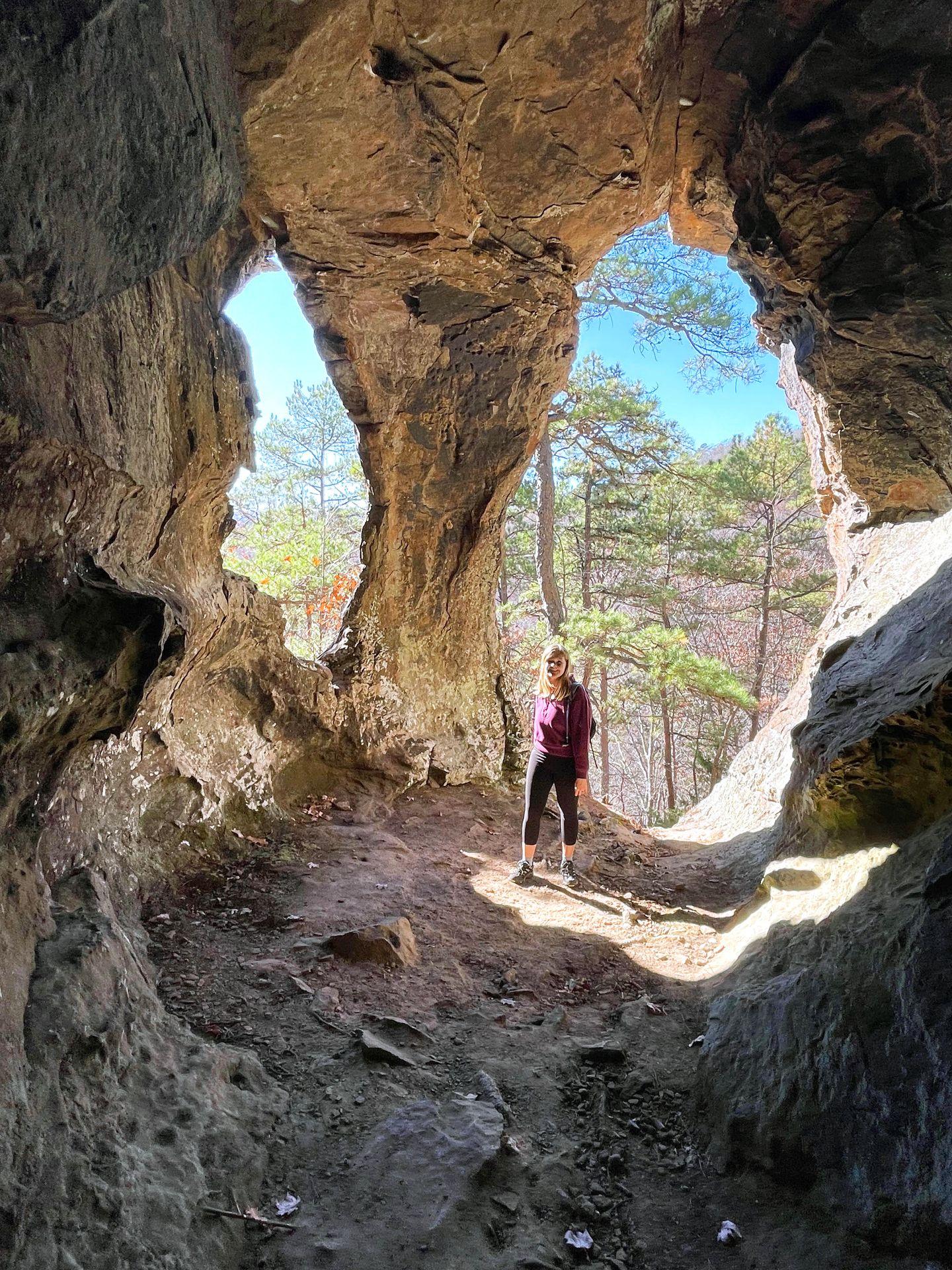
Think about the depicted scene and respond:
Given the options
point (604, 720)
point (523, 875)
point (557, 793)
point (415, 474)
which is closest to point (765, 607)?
point (604, 720)

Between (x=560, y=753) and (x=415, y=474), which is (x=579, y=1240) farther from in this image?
(x=415, y=474)

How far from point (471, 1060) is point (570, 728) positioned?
2.85 metres

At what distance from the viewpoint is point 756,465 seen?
13.7 metres

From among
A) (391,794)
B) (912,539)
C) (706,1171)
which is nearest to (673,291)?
(912,539)

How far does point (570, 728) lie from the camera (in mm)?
5844

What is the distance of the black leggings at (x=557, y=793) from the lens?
19.3 ft

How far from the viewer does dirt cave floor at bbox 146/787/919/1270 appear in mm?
2475

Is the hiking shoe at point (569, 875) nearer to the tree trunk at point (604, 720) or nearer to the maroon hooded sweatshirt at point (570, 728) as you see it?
the maroon hooded sweatshirt at point (570, 728)

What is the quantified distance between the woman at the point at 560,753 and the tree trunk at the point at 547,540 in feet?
23.3

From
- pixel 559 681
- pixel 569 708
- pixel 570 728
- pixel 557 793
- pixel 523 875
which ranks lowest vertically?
pixel 523 875

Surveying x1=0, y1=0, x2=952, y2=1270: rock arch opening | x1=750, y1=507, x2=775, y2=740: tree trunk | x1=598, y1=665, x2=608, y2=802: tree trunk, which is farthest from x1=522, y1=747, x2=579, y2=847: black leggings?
x1=750, y1=507, x2=775, y2=740: tree trunk

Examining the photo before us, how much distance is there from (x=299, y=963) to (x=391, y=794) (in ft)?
11.7

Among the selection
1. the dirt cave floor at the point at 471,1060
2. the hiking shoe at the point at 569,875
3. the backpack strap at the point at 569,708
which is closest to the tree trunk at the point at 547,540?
the backpack strap at the point at 569,708

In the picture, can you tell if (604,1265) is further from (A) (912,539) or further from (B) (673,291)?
(B) (673,291)
